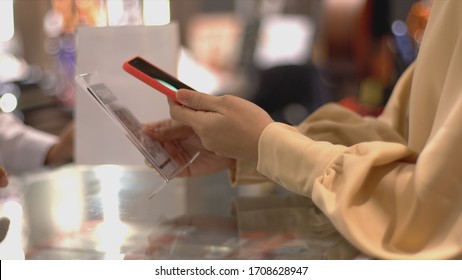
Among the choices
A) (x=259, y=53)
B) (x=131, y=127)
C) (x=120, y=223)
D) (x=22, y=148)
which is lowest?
(x=259, y=53)

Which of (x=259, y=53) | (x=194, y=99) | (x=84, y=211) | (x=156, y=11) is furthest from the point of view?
(x=259, y=53)

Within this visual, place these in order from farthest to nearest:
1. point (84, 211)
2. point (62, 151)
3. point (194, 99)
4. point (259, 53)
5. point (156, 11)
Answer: point (259, 53) < point (156, 11) < point (62, 151) < point (84, 211) < point (194, 99)

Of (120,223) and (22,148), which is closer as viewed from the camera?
(120,223)

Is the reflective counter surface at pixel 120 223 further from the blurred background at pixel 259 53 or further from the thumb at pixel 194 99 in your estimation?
the blurred background at pixel 259 53

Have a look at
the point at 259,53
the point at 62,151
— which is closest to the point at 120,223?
the point at 62,151

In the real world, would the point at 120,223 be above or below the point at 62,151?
above

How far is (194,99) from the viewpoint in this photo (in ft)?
2.73

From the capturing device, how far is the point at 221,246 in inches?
31.1

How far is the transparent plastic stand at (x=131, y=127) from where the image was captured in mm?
876

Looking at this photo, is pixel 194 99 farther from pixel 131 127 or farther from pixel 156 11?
pixel 156 11

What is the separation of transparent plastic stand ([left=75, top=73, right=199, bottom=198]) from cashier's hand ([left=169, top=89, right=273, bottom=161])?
86mm

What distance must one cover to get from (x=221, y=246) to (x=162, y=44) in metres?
0.47

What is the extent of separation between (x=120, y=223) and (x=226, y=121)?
21 cm
